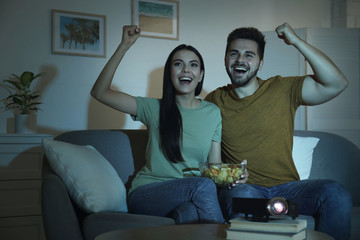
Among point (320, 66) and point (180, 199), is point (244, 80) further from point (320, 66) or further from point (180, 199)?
point (180, 199)

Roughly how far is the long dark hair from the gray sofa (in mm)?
351

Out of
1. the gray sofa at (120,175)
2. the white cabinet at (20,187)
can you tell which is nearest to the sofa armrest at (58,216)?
the gray sofa at (120,175)

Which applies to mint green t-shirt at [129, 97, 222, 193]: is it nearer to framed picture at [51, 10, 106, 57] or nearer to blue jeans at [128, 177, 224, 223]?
blue jeans at [128, 177, 224, 223]

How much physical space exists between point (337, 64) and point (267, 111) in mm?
2250

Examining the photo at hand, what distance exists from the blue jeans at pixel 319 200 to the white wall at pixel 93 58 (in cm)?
191

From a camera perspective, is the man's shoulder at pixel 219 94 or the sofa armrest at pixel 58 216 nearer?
the sofa armrest at pixel 58 216

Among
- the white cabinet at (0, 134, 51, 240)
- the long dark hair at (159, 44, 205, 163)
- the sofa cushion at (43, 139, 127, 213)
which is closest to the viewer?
the sofa cushion at (43, 139, 127, 213)

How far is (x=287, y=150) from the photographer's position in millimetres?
2213

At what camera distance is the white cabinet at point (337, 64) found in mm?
4121

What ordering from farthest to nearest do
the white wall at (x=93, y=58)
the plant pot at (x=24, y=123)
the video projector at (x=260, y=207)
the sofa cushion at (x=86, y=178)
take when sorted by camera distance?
1. the white wall at (x=93, y=58)
2. the plant pot at (x=24, y=123)
3. the sofa cushion at (x=86, y=178)
4. the video projector at (x=260, y=207)

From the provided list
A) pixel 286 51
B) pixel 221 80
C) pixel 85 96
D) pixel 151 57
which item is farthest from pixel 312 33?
pixel 85 96

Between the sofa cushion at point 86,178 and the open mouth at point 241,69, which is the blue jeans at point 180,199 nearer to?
the sofa cushion at point 86,178

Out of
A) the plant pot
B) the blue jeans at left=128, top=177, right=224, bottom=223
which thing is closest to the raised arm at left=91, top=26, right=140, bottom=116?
the blue jeans at left=128, top=177, right=224, bottom=223

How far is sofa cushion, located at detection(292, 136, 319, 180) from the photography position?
8.38 feet
